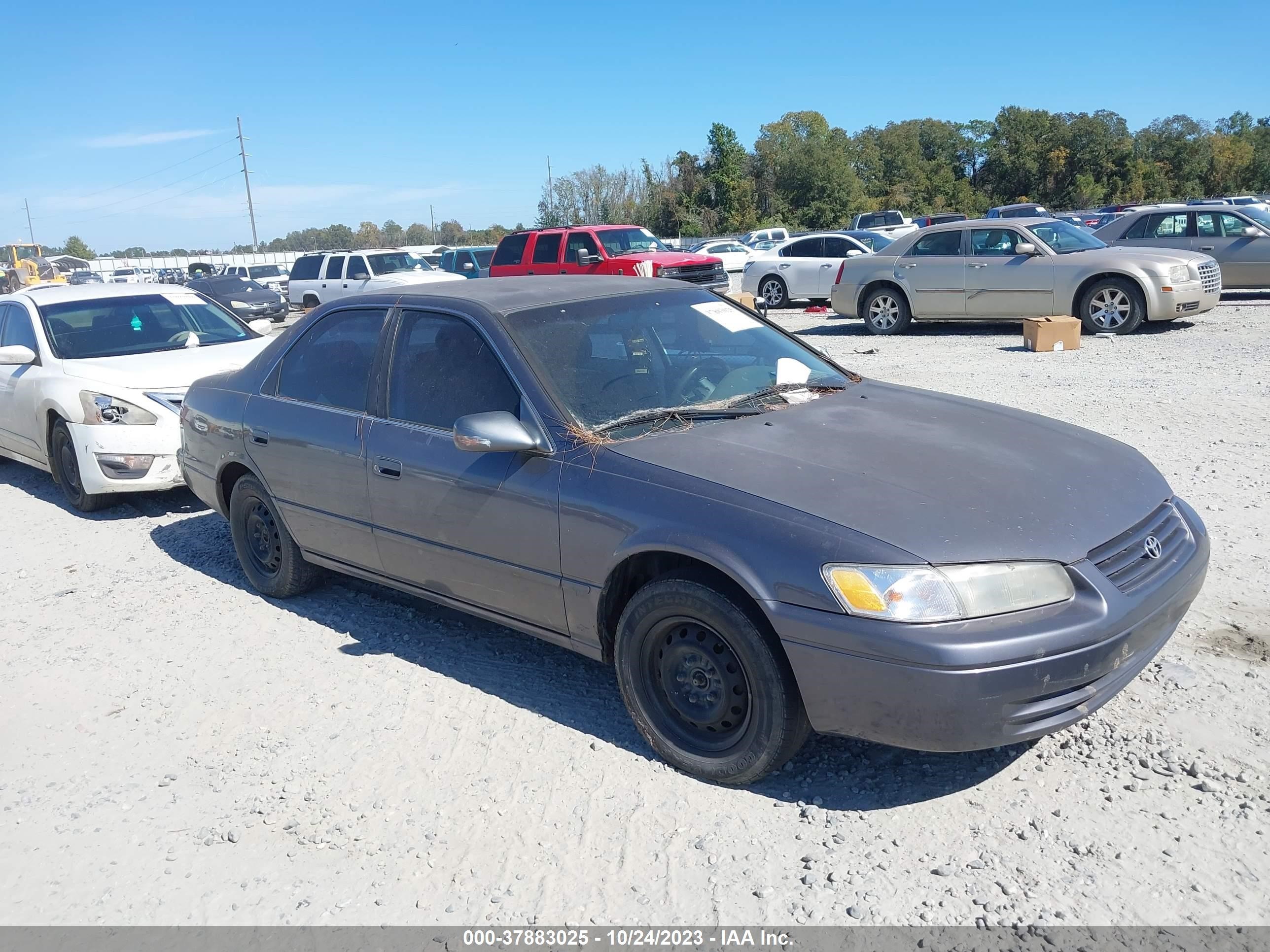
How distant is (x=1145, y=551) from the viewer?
3320 mm

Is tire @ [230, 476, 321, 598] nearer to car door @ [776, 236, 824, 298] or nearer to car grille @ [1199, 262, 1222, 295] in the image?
car grille @ [1199, 262, 1222, 295]

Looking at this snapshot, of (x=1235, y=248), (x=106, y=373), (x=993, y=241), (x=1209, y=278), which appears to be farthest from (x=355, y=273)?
(x=1235, y=248)

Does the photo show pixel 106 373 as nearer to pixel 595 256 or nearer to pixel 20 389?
pixel 20 389

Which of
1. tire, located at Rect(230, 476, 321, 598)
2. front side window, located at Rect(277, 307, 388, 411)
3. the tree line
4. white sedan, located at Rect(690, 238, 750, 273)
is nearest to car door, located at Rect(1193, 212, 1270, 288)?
white sedan, located at Rect(690, 238, 750, 273)

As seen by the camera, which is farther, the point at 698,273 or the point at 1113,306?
the point at 698,273

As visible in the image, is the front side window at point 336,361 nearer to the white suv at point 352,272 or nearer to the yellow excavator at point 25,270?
the white suv at point 352,272

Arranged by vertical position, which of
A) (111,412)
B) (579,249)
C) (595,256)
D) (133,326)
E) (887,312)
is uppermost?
(579,249)

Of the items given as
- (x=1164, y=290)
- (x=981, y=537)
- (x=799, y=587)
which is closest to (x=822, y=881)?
(x=799, y=587)

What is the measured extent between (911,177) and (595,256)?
64.5m

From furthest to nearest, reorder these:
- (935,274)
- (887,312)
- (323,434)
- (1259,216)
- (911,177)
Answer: (911,177) → (1259,216) → (887,312) → (935,274) → (323,434)

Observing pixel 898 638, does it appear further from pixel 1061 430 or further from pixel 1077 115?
pixel 1077 115

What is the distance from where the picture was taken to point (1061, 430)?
4.13m

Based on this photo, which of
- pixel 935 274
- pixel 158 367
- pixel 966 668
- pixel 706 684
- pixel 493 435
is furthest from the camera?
pixel 935 274

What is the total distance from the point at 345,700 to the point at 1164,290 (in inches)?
477
